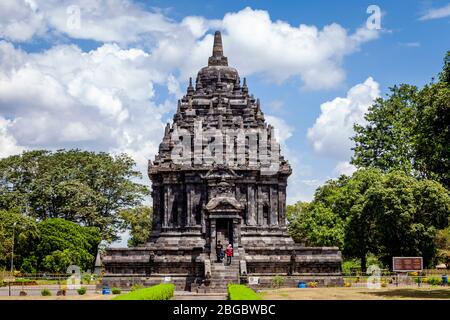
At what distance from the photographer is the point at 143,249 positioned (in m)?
46.8

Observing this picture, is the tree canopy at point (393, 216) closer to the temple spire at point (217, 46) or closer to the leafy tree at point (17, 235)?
the temple spire at point (217, 46)

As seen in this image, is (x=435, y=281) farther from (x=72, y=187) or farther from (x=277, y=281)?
(x=72, y=187)

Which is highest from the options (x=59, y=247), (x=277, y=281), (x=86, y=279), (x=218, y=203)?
(x=218, y=203)

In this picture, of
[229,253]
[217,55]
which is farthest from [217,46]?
[229,253]

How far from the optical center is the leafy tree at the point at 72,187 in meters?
73.1

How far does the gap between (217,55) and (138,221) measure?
1282 inches

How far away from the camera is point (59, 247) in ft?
218

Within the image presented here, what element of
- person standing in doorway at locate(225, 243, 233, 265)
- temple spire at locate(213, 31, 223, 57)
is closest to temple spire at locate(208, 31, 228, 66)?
temple spire at locate(213, 31, 223, 57)

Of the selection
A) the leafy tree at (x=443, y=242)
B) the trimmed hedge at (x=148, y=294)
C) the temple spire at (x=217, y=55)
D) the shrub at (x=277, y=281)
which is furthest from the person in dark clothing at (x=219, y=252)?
the leafy tree at (x=443, y=242)

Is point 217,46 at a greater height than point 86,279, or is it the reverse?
point 217,46
